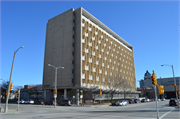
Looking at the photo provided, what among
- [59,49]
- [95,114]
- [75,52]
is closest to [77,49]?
[75,52]

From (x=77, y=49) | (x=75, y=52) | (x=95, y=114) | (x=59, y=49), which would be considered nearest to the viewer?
(x=95, y=114)

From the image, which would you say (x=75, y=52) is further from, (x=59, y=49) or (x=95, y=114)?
(x=95, y=114)

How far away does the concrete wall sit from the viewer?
55.5 m

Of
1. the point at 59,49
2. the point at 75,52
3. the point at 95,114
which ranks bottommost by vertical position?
the point at 95,114

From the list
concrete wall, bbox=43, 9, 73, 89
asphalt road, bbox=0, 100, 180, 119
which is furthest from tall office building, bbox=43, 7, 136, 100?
asphalt road, bbox=0, 100, 180, 119

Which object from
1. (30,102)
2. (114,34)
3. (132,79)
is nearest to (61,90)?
(30,102)

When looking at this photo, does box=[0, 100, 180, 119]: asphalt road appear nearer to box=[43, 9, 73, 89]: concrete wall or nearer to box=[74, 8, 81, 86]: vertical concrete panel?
box=[74, 8, 81, 86]: vertical concrete panel

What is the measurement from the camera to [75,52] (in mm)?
56312

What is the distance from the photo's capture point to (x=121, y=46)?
8769 cm

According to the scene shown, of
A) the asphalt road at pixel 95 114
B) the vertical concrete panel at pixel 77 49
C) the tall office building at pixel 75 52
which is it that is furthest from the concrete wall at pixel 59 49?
the asphalt road at pixel 95 114

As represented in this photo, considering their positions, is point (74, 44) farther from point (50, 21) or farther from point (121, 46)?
point (121, 46)

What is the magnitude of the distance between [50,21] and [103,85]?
1456 inches

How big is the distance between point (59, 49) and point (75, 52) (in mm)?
7587

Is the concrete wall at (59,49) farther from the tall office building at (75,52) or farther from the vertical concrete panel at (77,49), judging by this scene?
the vertical concrete panel at (77,49)
